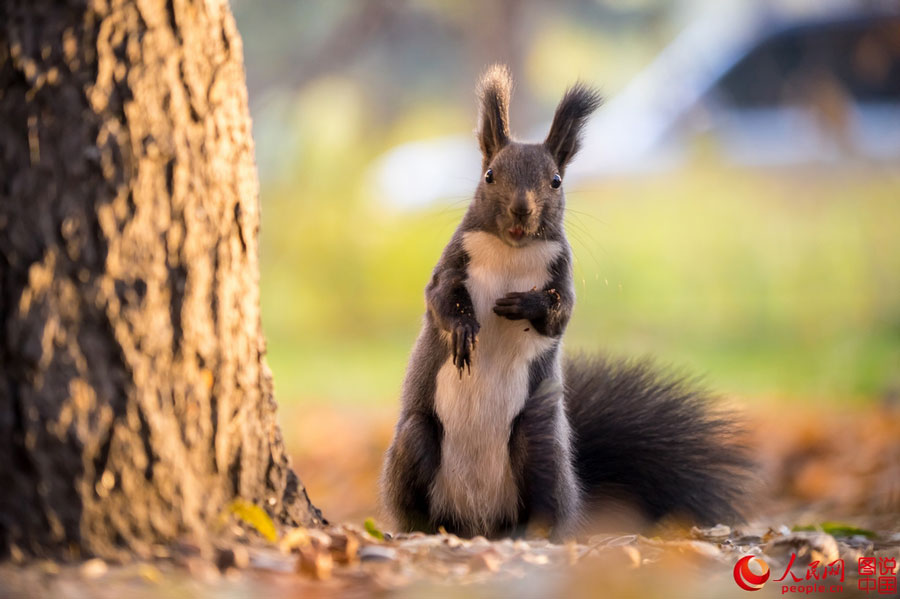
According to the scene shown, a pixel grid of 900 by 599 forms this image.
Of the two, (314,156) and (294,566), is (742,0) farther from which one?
(294,566)

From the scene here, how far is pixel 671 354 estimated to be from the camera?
6.96 m

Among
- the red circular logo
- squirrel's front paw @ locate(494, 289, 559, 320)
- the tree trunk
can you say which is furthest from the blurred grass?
the tree trunk

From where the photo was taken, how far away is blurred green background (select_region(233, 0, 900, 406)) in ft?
23.3

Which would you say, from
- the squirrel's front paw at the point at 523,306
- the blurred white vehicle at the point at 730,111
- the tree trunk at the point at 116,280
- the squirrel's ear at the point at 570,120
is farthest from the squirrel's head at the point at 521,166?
the blurred white vehicle at the point at 730,111

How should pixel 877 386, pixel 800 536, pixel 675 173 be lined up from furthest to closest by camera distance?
pixel 675 173 → pixel 877 386 → pixel 800 536

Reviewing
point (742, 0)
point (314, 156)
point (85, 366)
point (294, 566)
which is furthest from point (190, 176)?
point (742, 0)

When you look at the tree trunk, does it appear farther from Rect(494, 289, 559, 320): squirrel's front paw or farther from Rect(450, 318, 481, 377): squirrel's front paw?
Rect(494, 289, 559, 320): squirrel's front paw

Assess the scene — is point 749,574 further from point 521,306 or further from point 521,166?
point 521,166

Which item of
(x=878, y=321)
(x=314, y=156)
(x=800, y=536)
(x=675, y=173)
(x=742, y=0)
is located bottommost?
(x=800, y=536)

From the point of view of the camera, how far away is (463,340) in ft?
7.66

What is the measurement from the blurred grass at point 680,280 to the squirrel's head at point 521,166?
3982mm

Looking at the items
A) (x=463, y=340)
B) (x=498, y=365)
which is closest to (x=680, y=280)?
(x=498, y=365)

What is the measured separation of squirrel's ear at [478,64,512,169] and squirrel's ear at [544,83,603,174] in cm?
12

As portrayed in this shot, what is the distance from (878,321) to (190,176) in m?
6.00
